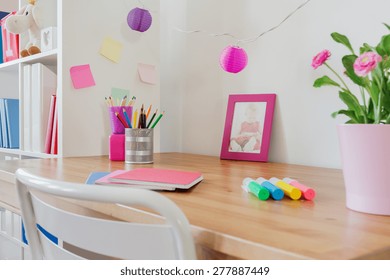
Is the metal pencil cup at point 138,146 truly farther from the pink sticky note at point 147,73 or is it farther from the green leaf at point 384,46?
the green leaf at point 384,46

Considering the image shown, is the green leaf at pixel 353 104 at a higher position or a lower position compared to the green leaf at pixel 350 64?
lower

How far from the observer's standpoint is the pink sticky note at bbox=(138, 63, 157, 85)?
1.74 metres

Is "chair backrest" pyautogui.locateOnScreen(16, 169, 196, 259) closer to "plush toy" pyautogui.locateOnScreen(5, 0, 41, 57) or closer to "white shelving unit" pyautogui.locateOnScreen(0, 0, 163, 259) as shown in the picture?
"white shelving unit" pyautogui.locateOnScreen(0, 0, 163, 259)

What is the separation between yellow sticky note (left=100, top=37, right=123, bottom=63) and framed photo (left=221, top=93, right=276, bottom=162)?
49cm

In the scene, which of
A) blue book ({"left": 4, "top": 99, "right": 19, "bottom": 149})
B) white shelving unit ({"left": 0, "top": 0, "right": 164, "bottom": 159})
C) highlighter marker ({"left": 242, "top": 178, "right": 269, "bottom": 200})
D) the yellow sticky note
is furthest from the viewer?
blue book ({"left": 4, "top": 99, "right": 19, "bottom": 149})

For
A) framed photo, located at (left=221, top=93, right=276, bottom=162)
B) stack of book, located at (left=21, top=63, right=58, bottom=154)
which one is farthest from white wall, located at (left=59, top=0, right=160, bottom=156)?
framed photo, located at (left=221, top=93, right=276, bottom=162)

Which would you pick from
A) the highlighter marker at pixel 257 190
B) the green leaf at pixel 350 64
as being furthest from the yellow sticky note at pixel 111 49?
the green leaf at pixel 350 64

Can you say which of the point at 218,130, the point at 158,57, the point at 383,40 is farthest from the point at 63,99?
the point at 383,40

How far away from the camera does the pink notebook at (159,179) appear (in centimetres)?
83

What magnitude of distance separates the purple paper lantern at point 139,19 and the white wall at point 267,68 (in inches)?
8.9
